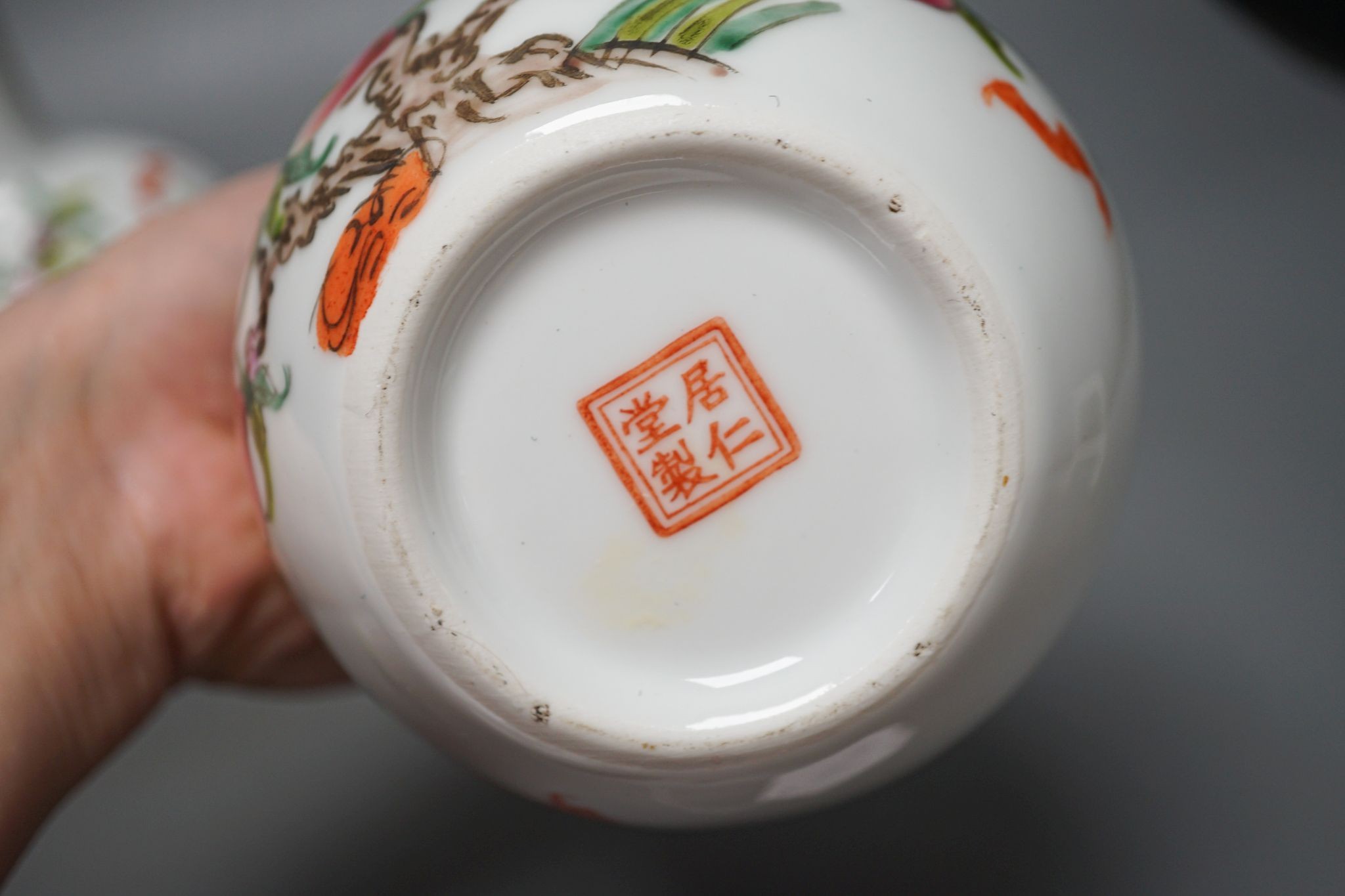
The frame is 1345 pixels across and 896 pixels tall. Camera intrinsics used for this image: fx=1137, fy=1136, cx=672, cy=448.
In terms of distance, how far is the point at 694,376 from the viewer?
1.77ft

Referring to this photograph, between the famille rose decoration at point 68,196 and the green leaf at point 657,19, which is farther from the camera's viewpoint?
the famille rose decoration at point 68,196

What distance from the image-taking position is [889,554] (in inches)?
21.9

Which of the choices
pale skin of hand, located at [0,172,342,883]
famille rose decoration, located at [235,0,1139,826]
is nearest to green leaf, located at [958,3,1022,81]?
famille rose decoration, located at [235,0,1139,826]

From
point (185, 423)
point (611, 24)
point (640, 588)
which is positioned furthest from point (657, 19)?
point (185, 423)

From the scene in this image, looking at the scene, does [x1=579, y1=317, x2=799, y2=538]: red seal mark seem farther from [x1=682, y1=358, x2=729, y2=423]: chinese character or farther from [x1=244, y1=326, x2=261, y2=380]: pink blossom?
[x1=244, y1=326, x2=261, y2=380]: pink blossom

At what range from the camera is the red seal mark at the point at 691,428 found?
1.76 feet

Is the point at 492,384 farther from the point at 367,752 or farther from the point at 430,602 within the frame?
the point at 367,752

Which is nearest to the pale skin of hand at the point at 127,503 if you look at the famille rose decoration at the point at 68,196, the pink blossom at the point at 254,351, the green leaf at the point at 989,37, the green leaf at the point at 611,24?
the famille rose decoration at the point at 68,196

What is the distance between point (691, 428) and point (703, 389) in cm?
2

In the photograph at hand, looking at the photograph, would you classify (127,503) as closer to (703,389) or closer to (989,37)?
(703,389)

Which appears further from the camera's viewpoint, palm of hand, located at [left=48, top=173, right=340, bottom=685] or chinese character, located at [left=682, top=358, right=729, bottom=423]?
palm of hand, located at [left=48, top=173, right=340, bottom=685]

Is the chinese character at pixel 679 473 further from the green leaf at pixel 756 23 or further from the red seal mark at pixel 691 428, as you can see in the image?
the green leaf at pixel 756 23

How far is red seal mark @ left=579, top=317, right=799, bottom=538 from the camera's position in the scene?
538 mm

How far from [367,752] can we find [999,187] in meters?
0.84
